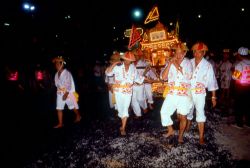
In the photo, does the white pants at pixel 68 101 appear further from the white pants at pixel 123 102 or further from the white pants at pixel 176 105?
the white pants at pixel 176 105

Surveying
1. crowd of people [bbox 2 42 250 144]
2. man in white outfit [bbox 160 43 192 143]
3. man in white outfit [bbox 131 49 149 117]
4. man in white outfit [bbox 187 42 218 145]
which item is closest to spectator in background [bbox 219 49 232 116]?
crowd of people [bbox 2 42 250 144]

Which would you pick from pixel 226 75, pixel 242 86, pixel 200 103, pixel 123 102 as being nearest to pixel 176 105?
pixel 200 103

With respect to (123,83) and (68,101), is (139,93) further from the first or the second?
(68,101)

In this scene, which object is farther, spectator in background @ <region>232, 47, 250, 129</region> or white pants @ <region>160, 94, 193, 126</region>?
spectator in background @ <region>232, 47, 250, 129</region>

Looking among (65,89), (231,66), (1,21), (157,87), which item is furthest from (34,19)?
(231,66)

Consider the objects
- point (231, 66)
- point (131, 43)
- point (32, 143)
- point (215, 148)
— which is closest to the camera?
point (215, 148)

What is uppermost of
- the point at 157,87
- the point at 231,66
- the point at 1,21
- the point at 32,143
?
the point at 1,21

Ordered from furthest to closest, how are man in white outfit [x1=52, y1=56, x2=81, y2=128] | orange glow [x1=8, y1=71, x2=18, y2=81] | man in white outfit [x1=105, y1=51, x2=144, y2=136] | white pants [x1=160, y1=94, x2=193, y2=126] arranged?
orange glow [x1=8, y1=71, x2=18, y2=81] → man in white outfit [x1=52, y1=56, x2=81, y2=128] → man in white outfit [x1=105, y1=51, x2=144, y2=136] → white pants [x1=160, y1=94, x2=193, y2=126]

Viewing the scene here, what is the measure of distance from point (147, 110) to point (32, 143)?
4.65m

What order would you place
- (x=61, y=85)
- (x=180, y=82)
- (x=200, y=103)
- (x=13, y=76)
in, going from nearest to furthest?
1. (x=200, y=103)
2. (x=180, y=82)
3. (x=61, y=85)
4. (x=13, y=76)

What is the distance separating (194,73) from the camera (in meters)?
6.36

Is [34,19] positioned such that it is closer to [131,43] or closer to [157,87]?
[157,87]

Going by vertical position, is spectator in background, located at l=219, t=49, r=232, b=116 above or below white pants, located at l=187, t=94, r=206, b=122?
above

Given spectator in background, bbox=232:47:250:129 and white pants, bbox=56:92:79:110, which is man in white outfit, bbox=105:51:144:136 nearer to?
white pants, bbox=56:92:79:110
